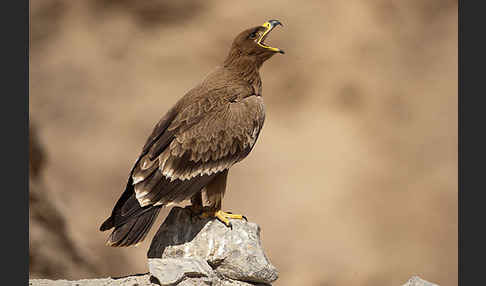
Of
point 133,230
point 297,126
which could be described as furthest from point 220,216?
point 297,126

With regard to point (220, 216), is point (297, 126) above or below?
above

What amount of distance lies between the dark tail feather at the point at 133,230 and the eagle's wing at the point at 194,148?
14 cm

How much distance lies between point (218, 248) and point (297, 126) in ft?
13.1

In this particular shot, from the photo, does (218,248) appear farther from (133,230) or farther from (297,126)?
(297,126)

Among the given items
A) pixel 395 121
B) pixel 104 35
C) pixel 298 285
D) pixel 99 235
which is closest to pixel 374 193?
pixel 395 121

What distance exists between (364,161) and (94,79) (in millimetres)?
4247

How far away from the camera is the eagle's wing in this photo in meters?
4.90

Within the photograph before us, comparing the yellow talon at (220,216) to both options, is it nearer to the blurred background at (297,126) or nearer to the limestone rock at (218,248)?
the limestone rock at (218,248)

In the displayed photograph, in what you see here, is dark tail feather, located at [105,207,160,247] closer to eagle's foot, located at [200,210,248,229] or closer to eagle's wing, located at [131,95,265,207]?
eagle's wing, located at [131,95,265,207]

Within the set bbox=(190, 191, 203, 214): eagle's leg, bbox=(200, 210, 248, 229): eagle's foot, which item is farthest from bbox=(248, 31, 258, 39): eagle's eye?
bbox=(200, 210, 248, 229): eagle's foot

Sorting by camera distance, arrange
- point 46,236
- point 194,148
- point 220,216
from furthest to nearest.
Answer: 1. point 46,236
2. point 220,216
3. point 194,148

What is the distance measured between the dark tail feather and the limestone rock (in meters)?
0.39

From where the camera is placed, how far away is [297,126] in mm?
8836

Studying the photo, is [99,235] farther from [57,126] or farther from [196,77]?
[196,77]
